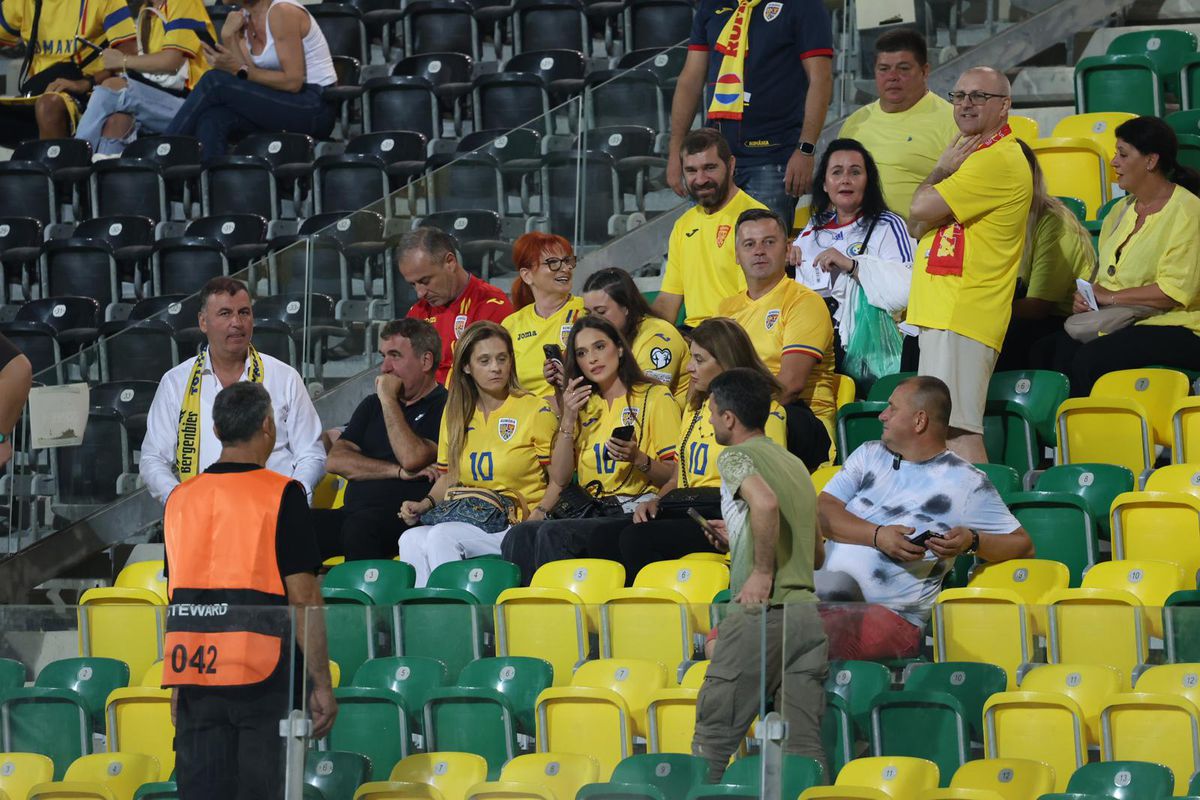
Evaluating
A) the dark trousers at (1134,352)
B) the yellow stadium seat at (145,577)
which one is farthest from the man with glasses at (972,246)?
the yellow stadium seat at (145,577)

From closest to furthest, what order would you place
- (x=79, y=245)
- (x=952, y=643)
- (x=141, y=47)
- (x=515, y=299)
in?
(x=952, y=643) → (x=515, y=299) → (x=79, y=245) → (x=141, y=47)

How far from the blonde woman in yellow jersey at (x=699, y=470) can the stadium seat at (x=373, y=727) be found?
65.0 inches

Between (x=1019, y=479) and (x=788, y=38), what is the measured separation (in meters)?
2.43

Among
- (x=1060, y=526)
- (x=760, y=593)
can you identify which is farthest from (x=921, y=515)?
(x=760, y=593)

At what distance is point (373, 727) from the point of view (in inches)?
191

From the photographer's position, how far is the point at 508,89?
1038 centimetres

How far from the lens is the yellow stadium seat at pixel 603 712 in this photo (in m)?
4.84

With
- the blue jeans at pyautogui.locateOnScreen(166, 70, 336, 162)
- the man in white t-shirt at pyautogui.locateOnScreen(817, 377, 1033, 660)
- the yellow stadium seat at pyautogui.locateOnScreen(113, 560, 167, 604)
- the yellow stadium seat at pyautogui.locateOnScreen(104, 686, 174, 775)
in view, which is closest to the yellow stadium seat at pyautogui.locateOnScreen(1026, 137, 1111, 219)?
the man in white t-shirt at pyautogui.locateOnScreen(817, 377, 1033, 660)

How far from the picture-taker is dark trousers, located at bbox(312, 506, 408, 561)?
23.0 feet

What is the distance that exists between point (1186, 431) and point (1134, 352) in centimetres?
50

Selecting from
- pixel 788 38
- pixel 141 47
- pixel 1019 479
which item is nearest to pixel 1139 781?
pixel 1019 479

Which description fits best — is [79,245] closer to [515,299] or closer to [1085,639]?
[515,299]

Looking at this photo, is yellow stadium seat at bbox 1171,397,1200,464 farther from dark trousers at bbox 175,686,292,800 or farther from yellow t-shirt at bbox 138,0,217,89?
yellow t-shirt at bbox 138,0,217,89

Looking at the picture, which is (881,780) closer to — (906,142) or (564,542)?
(564,542)
